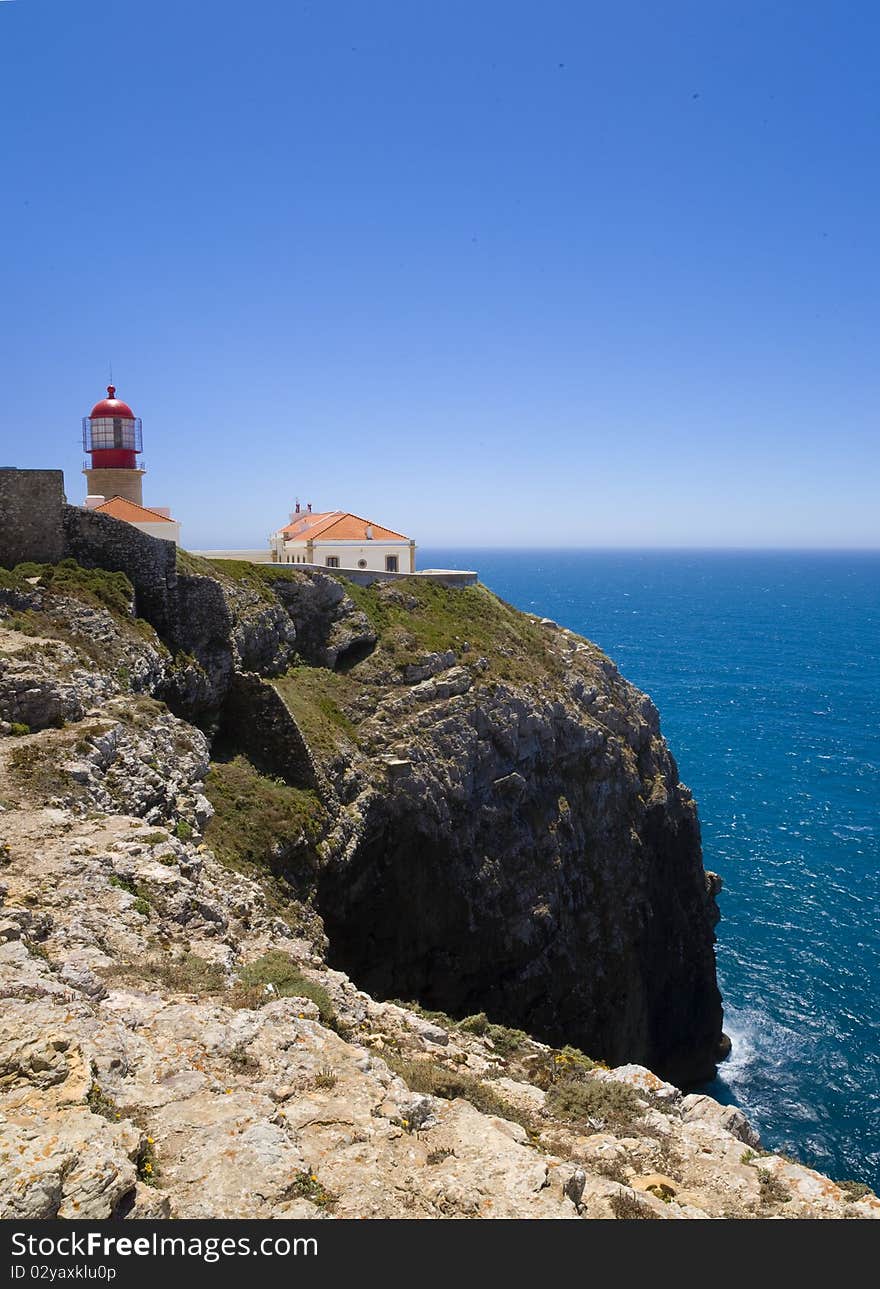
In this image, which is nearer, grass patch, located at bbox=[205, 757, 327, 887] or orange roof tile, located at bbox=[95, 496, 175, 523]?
grass patch, located at bbox=[205, 757, 327, 887]

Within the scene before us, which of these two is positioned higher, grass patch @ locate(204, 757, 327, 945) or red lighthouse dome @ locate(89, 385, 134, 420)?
red lighthouse dome @ locate(89, 385, 134, 420)

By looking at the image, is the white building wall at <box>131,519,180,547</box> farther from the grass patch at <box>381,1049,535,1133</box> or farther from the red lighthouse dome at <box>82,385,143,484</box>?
the grass patch at <box>381,1049,535,1133</box>

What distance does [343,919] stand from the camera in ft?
93.4

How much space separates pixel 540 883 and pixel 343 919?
33.3ft

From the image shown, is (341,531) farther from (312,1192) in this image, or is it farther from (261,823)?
(312,1192)

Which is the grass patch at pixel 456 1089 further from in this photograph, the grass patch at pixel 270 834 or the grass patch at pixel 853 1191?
the grass patch at pixel 270 834

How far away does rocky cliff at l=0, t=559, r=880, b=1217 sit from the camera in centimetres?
952

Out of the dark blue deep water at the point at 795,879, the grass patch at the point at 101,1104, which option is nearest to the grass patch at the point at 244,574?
the grass patch at the point at 101,1104

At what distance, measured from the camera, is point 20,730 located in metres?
19.7

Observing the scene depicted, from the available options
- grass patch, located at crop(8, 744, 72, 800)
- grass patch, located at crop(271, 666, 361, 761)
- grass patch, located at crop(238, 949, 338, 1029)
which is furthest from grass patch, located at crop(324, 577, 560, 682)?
grass patch, located at crop(238, 949, 338, 1029)

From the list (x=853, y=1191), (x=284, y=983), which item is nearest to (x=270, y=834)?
(x=284, y=983)

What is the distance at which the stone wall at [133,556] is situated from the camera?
28.7 metres

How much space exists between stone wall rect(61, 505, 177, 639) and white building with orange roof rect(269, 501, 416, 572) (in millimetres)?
15832
